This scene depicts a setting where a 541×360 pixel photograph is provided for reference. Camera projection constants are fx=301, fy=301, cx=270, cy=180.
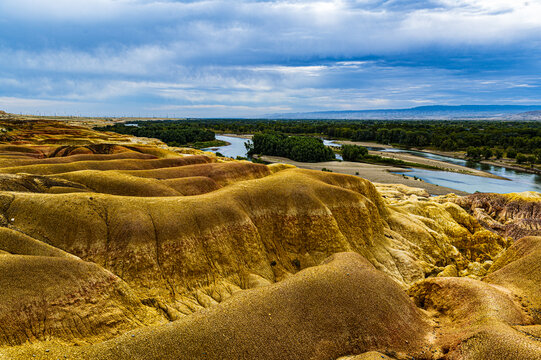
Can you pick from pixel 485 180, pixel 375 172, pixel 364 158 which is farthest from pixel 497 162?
pixel 375 172

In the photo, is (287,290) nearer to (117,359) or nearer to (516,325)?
(117,359)

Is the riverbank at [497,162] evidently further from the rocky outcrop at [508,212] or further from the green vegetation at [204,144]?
the green vegetation at [204,144]

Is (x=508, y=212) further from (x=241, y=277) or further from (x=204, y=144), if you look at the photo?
(x=204, y=144)

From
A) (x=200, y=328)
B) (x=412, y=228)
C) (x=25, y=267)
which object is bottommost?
(x=412, y=228)

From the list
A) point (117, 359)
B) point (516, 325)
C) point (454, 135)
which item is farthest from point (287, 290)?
point (454, 135)

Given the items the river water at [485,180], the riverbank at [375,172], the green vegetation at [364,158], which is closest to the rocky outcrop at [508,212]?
the riverbank at [375,172]

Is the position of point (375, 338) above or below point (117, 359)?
below
